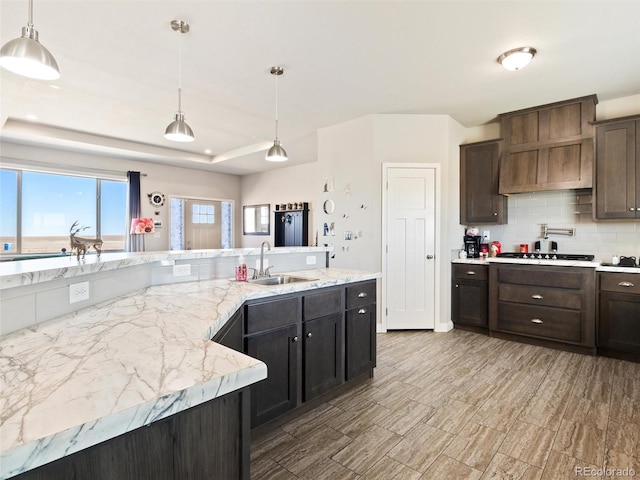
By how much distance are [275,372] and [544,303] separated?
3145 mm

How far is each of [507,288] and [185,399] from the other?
155 inches

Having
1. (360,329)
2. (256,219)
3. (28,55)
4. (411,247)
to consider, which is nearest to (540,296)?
(411,247)

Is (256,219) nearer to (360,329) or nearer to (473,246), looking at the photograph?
(473,246)

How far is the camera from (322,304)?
2391mm

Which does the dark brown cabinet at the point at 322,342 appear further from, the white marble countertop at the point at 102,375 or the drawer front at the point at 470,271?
the drawer front at the point at 470,271

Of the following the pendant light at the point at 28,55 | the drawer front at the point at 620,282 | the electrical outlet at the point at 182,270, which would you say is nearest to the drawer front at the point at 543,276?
the drawer front at the point at 620,282

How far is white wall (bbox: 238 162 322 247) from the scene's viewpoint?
22.2ft

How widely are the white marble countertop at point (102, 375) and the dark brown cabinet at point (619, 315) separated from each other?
375cm

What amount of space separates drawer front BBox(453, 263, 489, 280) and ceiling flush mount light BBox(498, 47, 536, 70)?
7.35ft

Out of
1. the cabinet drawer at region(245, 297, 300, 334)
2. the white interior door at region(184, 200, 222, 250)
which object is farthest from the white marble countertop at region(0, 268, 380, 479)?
the white interior door at region(184, 200, 222, 250)

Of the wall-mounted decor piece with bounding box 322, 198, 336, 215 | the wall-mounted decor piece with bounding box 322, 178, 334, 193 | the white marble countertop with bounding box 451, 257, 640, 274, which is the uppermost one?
the wall-mounted decor piece with bounding box 322, 178, 334, 193

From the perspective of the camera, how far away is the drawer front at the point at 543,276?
11.2 ft

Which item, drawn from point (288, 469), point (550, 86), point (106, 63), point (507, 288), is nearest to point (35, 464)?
point (288, 469)

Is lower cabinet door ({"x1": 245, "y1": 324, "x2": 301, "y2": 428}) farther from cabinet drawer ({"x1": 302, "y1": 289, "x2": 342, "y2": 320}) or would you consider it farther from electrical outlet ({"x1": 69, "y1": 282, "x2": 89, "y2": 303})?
electrical outlet ({"x1": 69, "y1": 282, "x2": 89, "y2": 303})
